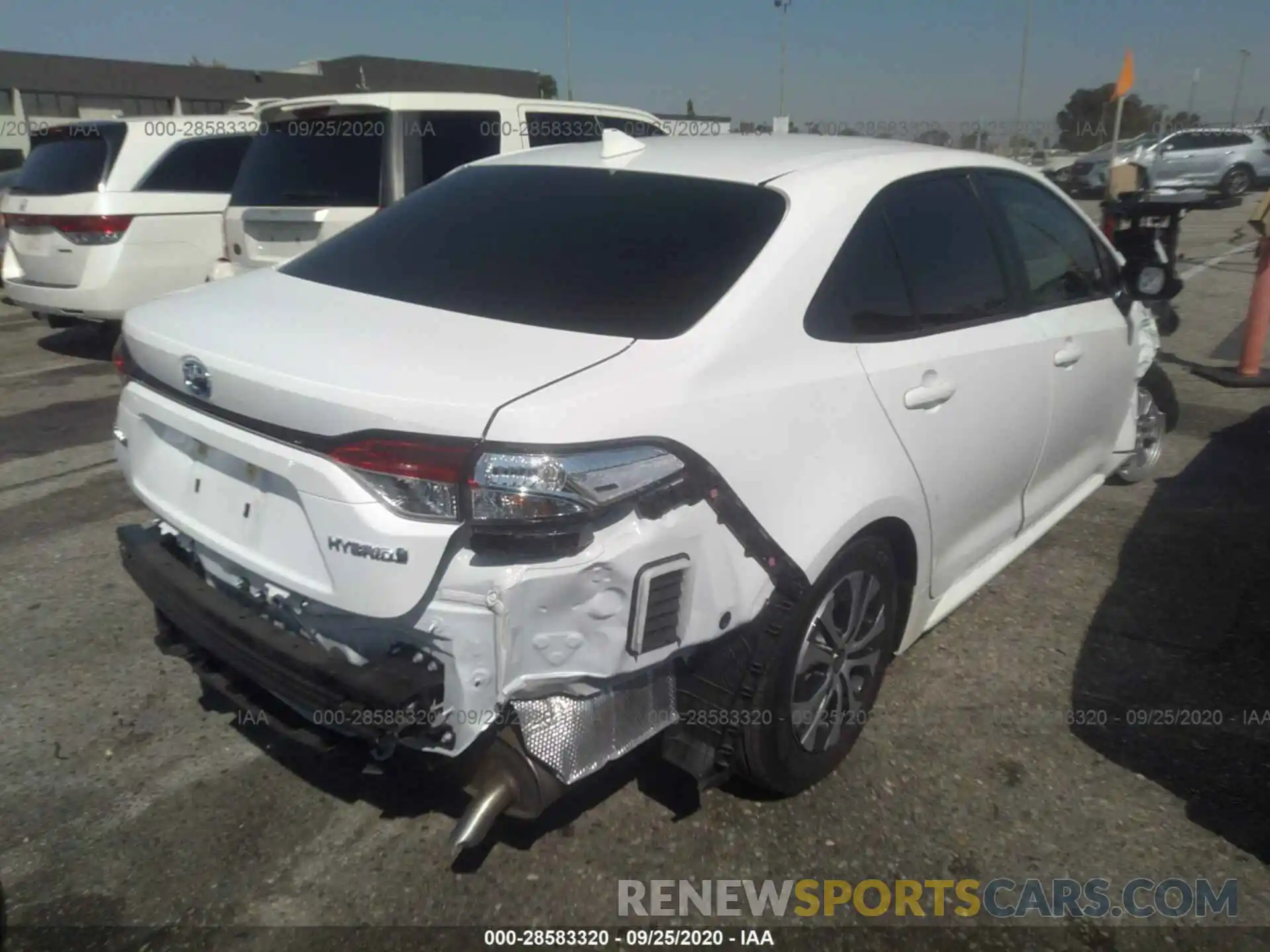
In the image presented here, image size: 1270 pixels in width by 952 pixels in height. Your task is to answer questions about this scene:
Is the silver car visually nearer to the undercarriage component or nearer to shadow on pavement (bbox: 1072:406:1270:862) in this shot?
shadow on pavement (bbox: 1072:406:1270:862)

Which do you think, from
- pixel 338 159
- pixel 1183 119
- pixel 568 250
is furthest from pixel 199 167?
pixel 1183 119

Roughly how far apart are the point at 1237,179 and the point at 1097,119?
42.2 metres

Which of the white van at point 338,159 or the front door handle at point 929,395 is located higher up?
the white van at point 338,159

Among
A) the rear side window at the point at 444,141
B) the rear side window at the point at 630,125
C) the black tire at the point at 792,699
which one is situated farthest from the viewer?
the rear side window at the point at 630,125

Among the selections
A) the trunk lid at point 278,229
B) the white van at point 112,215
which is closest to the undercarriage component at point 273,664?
the trunk lid at point 278,229

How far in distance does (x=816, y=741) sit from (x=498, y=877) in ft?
3.08

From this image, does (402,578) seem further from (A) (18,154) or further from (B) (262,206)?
(A) (18,154)

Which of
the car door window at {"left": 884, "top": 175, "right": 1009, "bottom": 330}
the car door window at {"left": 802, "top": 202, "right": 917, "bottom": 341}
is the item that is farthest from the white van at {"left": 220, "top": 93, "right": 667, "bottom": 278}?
the car door window at {"left": 802, "top": 202, "right": 917, "bottom": 341}

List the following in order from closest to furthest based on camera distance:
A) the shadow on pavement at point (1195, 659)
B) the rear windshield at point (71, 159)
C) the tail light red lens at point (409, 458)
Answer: the tail light red lens at point (409, 458) → the shadow on pavement at point (1195, 659) → the rear windshield at point (71, 159)

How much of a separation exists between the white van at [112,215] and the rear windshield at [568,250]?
5310 mm

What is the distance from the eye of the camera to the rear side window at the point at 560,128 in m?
7.30

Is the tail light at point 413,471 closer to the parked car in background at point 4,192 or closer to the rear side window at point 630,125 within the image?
the rear side window at point 630,125

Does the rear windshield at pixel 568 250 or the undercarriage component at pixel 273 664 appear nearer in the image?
the undercarriage component at pixel 273 664

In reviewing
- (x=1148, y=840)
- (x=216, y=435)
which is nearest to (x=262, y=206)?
(x=216, y=435)
